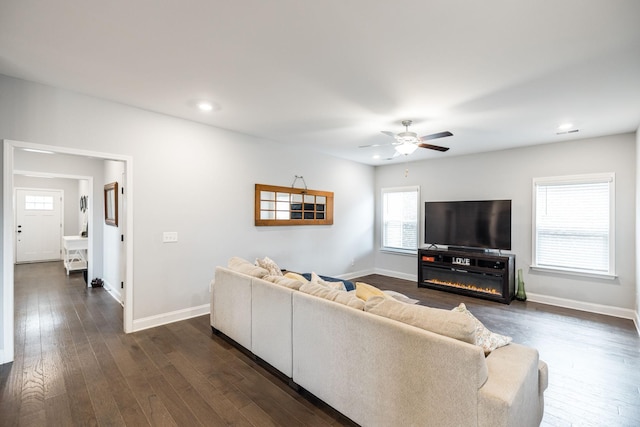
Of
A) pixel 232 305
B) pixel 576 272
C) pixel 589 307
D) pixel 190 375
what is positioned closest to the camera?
pixel 190 375

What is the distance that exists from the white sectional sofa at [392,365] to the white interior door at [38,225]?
9.19 metres

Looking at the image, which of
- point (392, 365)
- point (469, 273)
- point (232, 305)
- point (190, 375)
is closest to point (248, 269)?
point (232, 305)

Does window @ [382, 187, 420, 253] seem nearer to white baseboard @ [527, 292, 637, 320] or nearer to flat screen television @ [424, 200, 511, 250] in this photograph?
flat screen television @ [424, 200, 511, 250]

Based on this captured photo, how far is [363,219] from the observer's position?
6.93 meters

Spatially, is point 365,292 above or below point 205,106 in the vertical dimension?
below

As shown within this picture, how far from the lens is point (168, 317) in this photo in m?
3.83

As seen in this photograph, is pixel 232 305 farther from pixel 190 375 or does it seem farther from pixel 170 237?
pixel 170 237

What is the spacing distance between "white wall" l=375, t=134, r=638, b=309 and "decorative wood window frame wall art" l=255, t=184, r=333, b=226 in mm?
1990

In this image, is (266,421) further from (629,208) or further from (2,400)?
(629,208)

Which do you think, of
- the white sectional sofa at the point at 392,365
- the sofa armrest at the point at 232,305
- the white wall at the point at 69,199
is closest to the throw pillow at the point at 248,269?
the sofa armrest at the point at 232,305

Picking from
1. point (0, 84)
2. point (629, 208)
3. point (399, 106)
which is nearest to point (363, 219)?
point (399, 106)

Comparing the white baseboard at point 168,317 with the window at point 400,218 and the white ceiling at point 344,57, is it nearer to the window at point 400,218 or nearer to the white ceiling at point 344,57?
the white ceiling at point 344,57

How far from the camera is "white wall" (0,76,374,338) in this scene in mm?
3006

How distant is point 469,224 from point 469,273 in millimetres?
898
